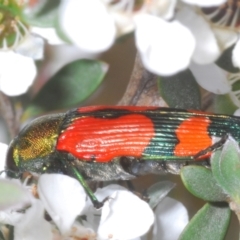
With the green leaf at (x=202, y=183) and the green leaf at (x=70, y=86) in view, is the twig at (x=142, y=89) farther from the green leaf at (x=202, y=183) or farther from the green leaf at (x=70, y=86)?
the green leaf at (x=202, y=183)

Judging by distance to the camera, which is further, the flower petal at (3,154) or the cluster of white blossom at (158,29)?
the flower petal at (3,154)

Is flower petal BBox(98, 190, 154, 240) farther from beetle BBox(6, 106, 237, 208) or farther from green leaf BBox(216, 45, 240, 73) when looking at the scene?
green leaf BBox(216, 45, 240, 73)

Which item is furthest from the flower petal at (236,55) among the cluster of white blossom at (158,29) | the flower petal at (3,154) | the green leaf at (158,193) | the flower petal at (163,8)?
the flower petal at (3,154)

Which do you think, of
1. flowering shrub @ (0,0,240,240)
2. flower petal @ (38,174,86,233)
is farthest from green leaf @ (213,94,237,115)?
flower petal @ (38,174,86,233)

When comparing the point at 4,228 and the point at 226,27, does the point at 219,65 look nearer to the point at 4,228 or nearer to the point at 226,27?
the point at 226,27

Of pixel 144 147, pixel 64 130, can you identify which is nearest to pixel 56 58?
pixel 64 130

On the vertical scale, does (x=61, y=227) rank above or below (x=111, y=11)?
below
